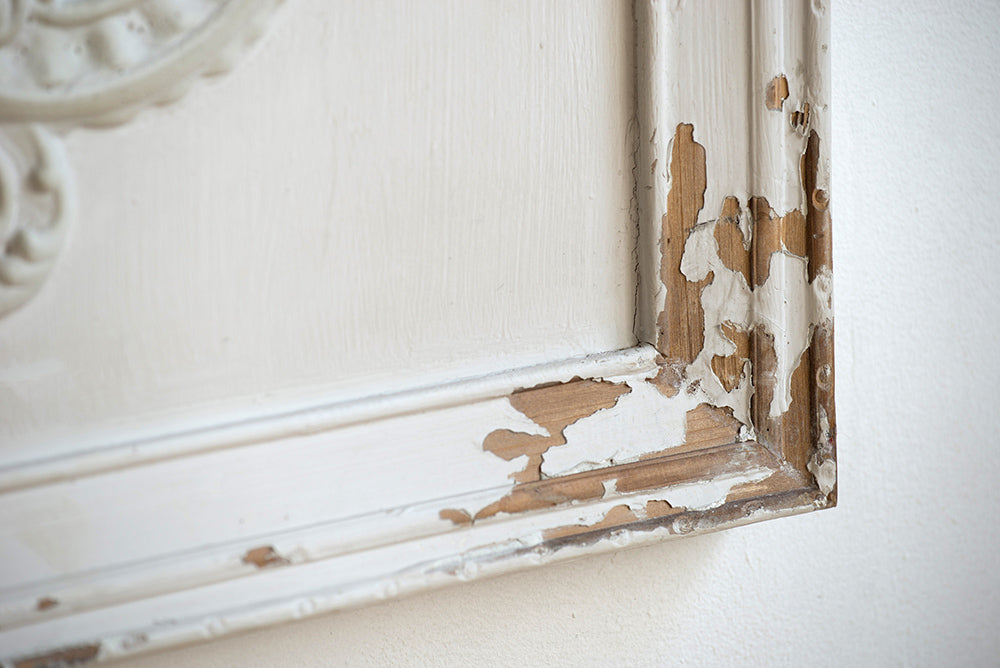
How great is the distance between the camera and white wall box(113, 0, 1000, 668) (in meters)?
0.51

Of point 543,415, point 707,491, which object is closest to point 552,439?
point 543,415

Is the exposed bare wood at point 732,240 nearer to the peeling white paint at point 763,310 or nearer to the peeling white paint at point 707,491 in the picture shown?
the peeling white paint at point 763,310

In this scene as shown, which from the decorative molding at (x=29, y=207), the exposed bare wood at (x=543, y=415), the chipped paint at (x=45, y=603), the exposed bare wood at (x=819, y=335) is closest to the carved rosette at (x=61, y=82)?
the decorative molding at (x=29, y=207)

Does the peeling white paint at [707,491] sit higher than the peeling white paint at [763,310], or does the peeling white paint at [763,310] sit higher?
the peeling white paint at [763,310]

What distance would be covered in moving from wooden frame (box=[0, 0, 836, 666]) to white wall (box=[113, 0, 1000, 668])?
0.08 meters

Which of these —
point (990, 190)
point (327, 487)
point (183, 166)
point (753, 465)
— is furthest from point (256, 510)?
point (990, 190)

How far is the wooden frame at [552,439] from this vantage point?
384 mm

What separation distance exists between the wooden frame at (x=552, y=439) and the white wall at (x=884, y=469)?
0.08 metres

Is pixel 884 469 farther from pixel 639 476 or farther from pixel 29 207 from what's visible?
pixel 29 207

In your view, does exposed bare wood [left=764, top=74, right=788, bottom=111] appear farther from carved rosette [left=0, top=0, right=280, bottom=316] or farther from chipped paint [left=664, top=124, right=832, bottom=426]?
carved rosette [left=0, top=0, right=280, bottom=316]

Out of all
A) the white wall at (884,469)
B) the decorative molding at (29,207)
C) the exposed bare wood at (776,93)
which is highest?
the exposed bare wood at (776,93)

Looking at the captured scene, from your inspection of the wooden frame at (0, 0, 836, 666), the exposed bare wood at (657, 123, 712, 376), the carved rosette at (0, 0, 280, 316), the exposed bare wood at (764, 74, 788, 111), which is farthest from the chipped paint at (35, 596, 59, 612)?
the exposed bare wood at (764, 74, 788, 111)

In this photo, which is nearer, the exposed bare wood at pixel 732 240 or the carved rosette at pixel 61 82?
the carved rosette at pixel 61 82

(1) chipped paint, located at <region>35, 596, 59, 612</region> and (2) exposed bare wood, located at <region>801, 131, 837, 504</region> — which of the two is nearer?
(1) chipped paint, located at <region>35, 596, 59, 612</region>
